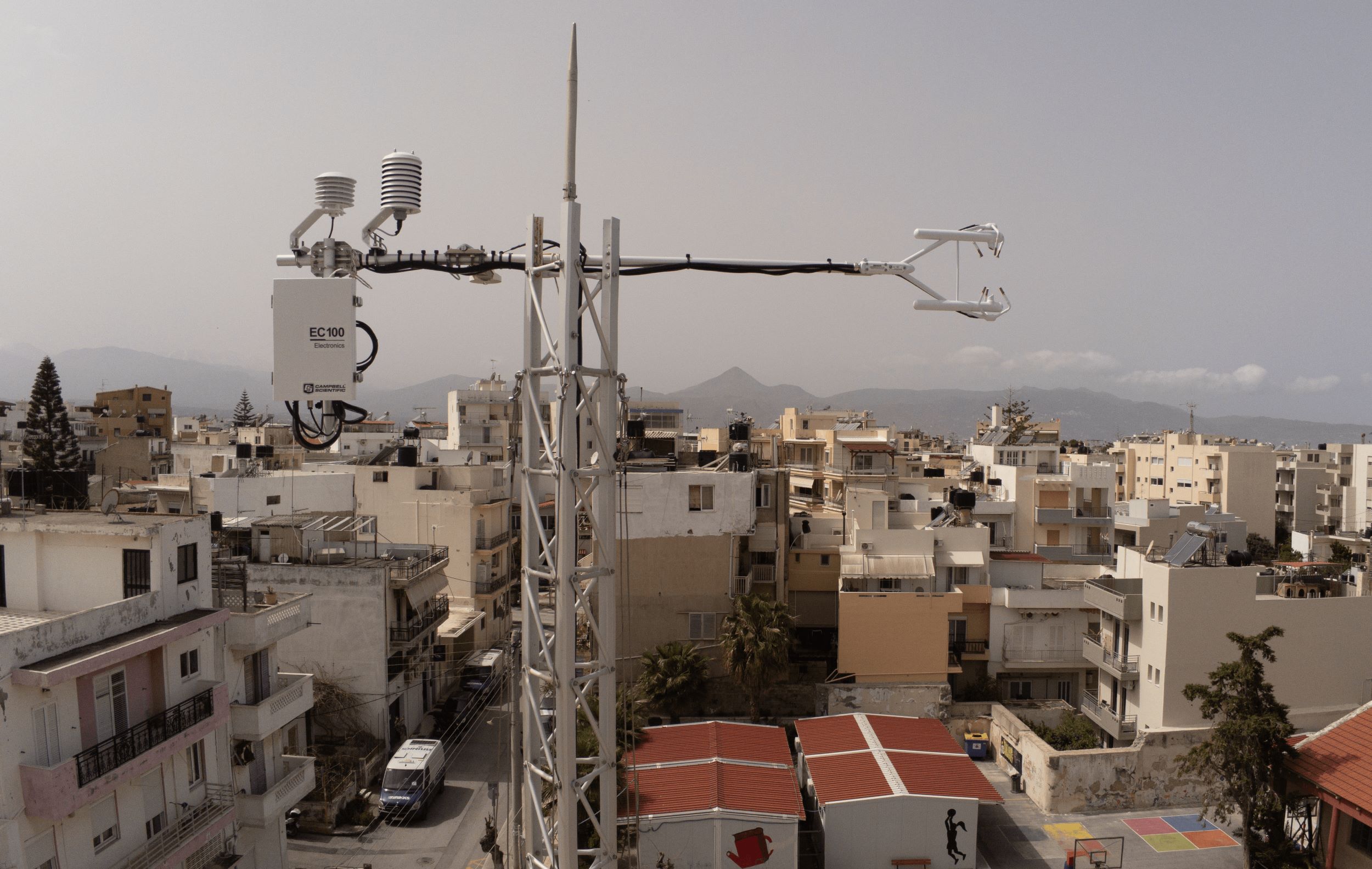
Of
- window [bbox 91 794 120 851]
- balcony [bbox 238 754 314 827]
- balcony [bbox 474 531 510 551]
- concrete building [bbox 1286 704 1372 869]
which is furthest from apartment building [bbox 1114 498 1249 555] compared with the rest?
window [bbox 91 794 120 851]

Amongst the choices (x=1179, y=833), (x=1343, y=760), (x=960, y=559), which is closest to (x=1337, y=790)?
(x=1343, y=760)

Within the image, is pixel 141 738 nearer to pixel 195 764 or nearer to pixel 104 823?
pixel 104 823

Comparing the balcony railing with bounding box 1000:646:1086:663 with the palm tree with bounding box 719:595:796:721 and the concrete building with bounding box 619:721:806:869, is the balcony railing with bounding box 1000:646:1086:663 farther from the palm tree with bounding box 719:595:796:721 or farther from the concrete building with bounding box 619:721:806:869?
the concrete building with bounding box 619:721:806:869

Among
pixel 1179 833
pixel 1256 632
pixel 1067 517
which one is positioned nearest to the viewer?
pixel 1179 833

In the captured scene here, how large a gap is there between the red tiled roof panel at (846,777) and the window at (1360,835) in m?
7.09

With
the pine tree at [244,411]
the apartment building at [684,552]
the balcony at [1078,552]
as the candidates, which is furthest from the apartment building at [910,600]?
the pine tree at [244,411]

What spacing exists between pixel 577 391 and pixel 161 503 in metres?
21.3

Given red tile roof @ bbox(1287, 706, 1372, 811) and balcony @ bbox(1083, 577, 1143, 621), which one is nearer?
red tile roof @ bbox(1287, 706, 1372, 811)

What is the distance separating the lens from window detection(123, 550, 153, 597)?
12508 millimetres

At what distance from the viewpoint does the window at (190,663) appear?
1300 centimetres

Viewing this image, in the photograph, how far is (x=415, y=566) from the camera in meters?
21.8

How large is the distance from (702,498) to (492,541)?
9.03m

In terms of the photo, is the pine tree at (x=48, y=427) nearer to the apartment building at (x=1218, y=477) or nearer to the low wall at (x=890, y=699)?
the low wall at (x=890, y=699)

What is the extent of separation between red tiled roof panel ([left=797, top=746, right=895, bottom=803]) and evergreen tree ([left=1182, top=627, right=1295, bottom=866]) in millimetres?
5394
